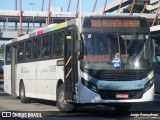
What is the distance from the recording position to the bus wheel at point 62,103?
49.8ft

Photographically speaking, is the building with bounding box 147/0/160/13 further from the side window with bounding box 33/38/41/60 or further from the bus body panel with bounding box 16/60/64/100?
the side window with bounding box 33/38/41/60

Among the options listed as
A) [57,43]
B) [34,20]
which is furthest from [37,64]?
[34,20]

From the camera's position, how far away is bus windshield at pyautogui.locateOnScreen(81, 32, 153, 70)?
45.6 feet

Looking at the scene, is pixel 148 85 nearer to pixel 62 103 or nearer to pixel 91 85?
pixel 91 85

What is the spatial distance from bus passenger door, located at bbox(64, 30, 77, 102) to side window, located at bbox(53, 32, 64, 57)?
451 mm

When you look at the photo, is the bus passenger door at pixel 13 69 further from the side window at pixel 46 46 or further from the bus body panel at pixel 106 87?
the bus body panel at pixel 106 87

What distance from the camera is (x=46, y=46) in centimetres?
1772

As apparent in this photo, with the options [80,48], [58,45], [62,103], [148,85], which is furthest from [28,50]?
[148,85]

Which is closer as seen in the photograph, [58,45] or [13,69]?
[58,45]

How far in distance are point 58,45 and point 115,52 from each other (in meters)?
2.96

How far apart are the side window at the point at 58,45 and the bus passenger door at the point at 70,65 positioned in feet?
1.48

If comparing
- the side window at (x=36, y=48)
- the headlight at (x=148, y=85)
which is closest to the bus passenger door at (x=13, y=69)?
the side window at (x=36, y=48)

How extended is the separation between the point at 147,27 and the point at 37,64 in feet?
19.1

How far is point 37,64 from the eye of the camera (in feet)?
62.0
